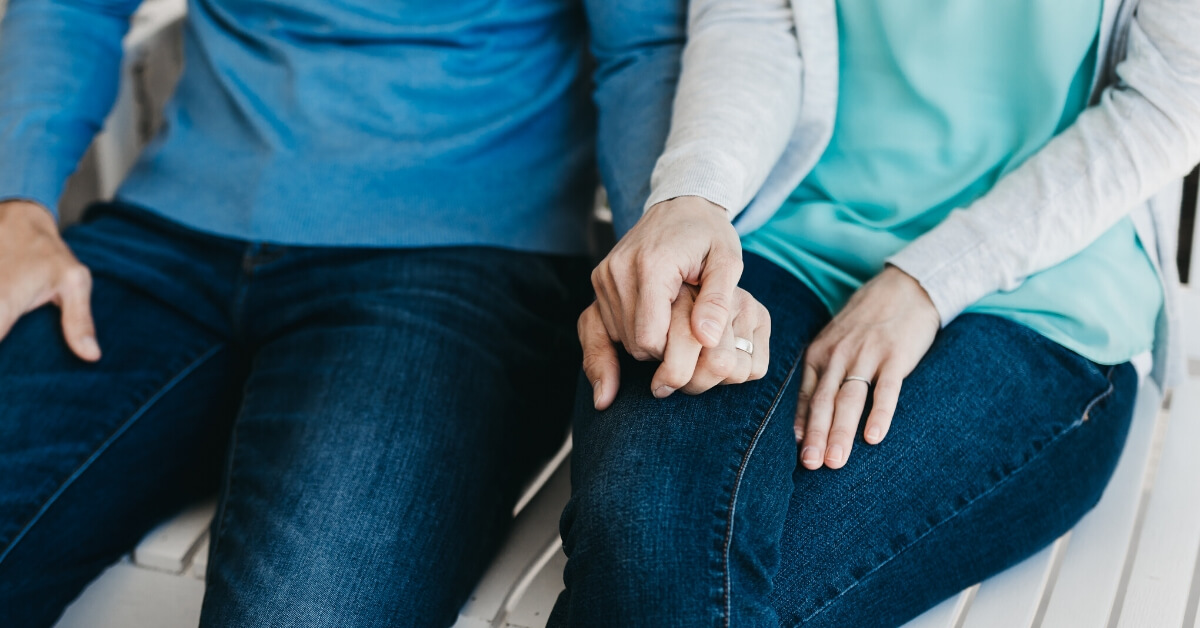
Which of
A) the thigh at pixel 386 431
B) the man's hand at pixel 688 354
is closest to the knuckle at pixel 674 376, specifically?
the man's hand at pixel 688 354

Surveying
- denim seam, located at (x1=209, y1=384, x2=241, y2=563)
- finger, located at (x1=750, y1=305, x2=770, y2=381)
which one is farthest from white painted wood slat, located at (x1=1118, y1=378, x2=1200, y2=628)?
denim seam, located at (x1=209, y1=384, x2=241, y2=563)

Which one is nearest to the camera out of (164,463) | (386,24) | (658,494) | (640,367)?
(658,494)

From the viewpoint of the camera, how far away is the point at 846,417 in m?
0.90

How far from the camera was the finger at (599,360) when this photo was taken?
89 centimetres

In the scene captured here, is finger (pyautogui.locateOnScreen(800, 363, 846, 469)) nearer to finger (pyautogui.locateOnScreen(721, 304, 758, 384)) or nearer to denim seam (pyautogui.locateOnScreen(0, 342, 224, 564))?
finger (pyautogui.locateOnScreen(721, 304, 758, 384))

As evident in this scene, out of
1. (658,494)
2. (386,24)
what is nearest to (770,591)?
(658,494)

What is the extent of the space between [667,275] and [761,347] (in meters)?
0.11

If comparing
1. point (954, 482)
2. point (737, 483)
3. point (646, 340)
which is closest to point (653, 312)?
point (646, 340)

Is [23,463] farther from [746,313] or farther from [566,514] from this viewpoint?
[746,313]

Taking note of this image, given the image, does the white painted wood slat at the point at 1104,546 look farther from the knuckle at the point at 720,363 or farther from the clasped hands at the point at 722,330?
the knuckle at the point at 720,363

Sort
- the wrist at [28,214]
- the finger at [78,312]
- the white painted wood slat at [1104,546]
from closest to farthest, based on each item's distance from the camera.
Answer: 1. the white painted wood slat at [1104,546]
2. the finger at [78,312]
3. the wrist at [28,214]

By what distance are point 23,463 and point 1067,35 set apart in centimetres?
112

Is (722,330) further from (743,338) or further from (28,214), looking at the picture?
(28,214)

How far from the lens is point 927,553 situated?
0.88 m
